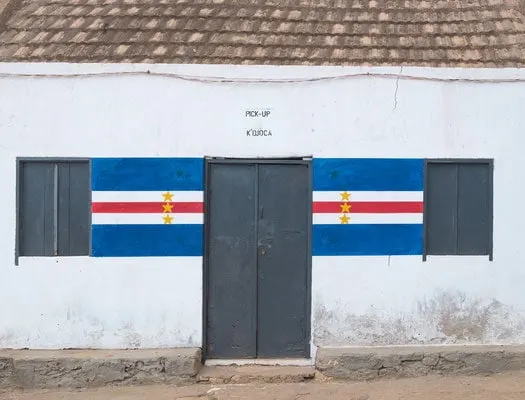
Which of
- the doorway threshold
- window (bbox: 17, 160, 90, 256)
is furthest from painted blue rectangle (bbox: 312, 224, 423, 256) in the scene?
window (bbox: 17, 160, 90, 256)

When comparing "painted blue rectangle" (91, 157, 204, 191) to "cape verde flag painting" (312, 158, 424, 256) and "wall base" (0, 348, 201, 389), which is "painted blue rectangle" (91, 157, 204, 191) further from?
"wall base" (0, 348, 201, 389)

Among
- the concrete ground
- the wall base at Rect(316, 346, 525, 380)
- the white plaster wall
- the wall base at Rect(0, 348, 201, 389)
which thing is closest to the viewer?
the concrete ground

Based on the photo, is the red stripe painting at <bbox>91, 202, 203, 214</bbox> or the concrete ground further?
the red stripe painting at <bbox>91, 202, 203, 214</bbox>

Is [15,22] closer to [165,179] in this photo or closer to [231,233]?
[165,179]

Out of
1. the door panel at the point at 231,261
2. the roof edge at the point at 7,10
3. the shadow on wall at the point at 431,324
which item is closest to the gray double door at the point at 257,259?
the door panel at the point at 231,261

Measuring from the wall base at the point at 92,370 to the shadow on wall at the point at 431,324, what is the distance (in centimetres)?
149

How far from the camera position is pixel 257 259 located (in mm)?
8148

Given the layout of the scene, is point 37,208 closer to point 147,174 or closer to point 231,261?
point 147,174

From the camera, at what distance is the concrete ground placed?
7.41 metres

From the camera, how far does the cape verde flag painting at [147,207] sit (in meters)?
7.99

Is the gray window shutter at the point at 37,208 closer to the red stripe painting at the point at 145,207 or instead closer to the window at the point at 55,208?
the window at the point at 55,208

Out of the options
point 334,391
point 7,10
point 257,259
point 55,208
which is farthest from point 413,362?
point 7,10

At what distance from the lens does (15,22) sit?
8836mm

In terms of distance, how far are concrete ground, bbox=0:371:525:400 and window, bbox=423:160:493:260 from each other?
1.35 m
